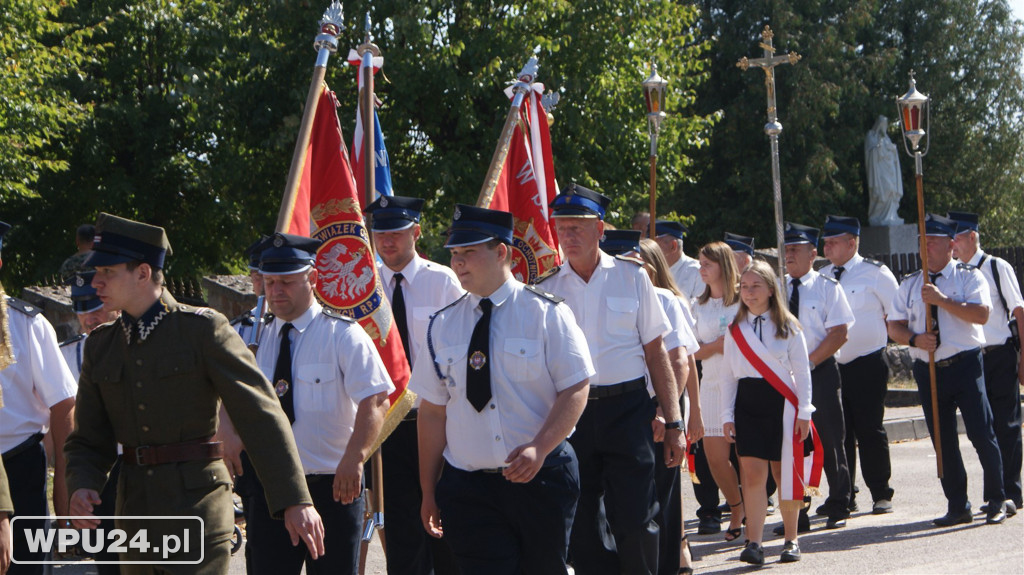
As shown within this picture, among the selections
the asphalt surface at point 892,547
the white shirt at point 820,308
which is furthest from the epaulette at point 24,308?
the white shirt at point 820,308

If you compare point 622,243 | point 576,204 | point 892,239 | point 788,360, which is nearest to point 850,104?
point 892,239

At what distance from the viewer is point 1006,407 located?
9953 millimetres

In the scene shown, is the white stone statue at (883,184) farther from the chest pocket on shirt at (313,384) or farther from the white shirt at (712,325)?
the chest pocket on shirt at (313,384)

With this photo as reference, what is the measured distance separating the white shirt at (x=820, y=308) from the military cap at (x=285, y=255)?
4.87 m

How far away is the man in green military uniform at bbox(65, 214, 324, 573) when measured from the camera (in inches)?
177

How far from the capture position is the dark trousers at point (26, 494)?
6.43m

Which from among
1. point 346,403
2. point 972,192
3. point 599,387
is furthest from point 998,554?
point 972,192

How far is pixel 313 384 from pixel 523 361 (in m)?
1.03

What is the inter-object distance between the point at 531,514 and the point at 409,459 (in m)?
1.84

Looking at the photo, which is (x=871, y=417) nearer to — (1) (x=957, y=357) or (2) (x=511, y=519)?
(1) (x=957, y=357)

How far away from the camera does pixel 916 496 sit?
34.9 feet

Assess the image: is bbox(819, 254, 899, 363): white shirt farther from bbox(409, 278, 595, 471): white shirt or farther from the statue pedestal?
the statue pedestal

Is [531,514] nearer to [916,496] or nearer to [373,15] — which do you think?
[916,496]

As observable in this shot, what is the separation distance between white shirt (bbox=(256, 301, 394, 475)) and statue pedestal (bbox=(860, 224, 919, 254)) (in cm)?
2482
